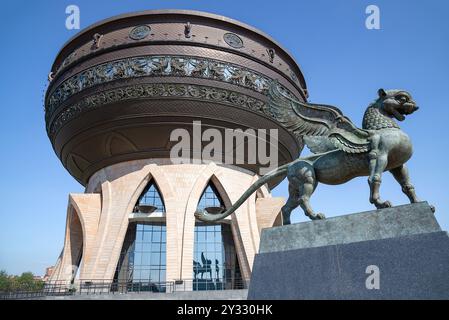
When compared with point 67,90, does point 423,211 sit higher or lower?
lower

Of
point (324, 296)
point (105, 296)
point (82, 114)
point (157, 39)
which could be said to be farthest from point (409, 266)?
point (82, 114)

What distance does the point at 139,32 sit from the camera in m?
19.9

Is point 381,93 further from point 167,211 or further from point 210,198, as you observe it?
point 210,198

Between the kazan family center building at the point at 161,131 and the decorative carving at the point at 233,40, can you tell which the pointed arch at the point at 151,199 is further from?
the decorative carving at the point at 233,40

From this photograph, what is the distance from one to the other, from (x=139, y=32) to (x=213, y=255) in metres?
12.0

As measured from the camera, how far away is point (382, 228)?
229 inches

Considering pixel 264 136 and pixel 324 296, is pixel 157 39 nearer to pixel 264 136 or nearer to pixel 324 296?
pixel 264 136

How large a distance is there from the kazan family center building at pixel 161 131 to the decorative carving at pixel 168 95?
2.0 inches

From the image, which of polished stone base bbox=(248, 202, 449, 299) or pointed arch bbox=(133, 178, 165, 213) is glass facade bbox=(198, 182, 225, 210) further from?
polished stone base bbox=(248, 202, 449, 299)

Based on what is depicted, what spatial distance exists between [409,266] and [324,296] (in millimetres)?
1258

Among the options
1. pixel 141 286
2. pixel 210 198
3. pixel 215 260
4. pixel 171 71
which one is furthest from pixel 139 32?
pixel 141 286

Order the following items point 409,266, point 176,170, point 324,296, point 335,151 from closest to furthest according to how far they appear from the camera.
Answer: point 409,266, point 324,296, point 335,151, point 176,170

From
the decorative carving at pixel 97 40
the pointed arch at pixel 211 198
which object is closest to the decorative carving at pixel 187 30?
A: the decorative carving at pixel 97 40

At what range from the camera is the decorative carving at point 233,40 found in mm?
20172
